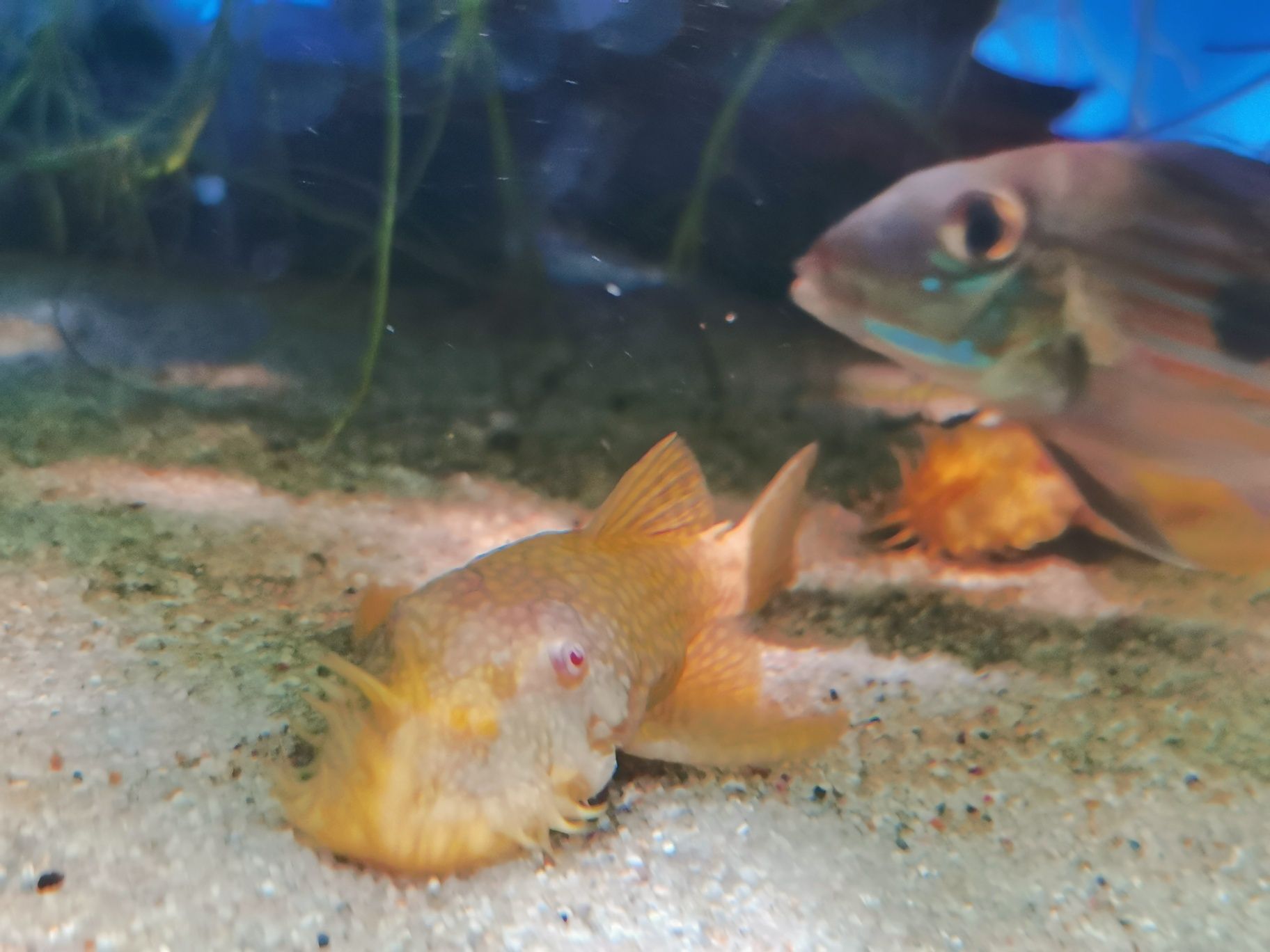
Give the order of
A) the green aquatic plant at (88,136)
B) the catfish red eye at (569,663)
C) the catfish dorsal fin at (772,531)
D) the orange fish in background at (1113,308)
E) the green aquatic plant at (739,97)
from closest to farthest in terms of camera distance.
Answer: the catfish red eye at (569,663) → the orange fish in background at (1113,308) → the catfish dorsal fin at (772,531) → the green aquatic plant at (739,97) → the green aquatic plant at (88,136)

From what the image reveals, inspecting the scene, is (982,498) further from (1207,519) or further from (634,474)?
(634,474)

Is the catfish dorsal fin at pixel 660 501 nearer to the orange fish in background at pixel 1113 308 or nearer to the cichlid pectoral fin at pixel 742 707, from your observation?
the cichlid pectoral fin at pixel 742 707

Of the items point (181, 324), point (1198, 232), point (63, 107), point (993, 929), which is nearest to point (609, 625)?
point (993, 929)

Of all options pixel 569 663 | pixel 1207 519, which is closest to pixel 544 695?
pixel 569 663

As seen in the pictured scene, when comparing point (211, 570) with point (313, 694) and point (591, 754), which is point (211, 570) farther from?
point (591, 754)

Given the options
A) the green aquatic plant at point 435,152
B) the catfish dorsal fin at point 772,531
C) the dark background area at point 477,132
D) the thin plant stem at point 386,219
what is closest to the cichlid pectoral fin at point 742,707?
the catfish dorsal fin at point 772,531

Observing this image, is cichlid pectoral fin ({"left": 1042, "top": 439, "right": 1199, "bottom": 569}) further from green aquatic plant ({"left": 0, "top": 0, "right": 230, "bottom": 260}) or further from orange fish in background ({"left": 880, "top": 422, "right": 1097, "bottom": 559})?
green aquatic plant ({"left": 0, "top": 0, "right": 230, "bottom": 260})

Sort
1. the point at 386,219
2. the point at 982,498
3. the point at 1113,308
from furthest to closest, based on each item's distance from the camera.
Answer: the point at 386,219
the point at 982,498
the point at 1113,308
